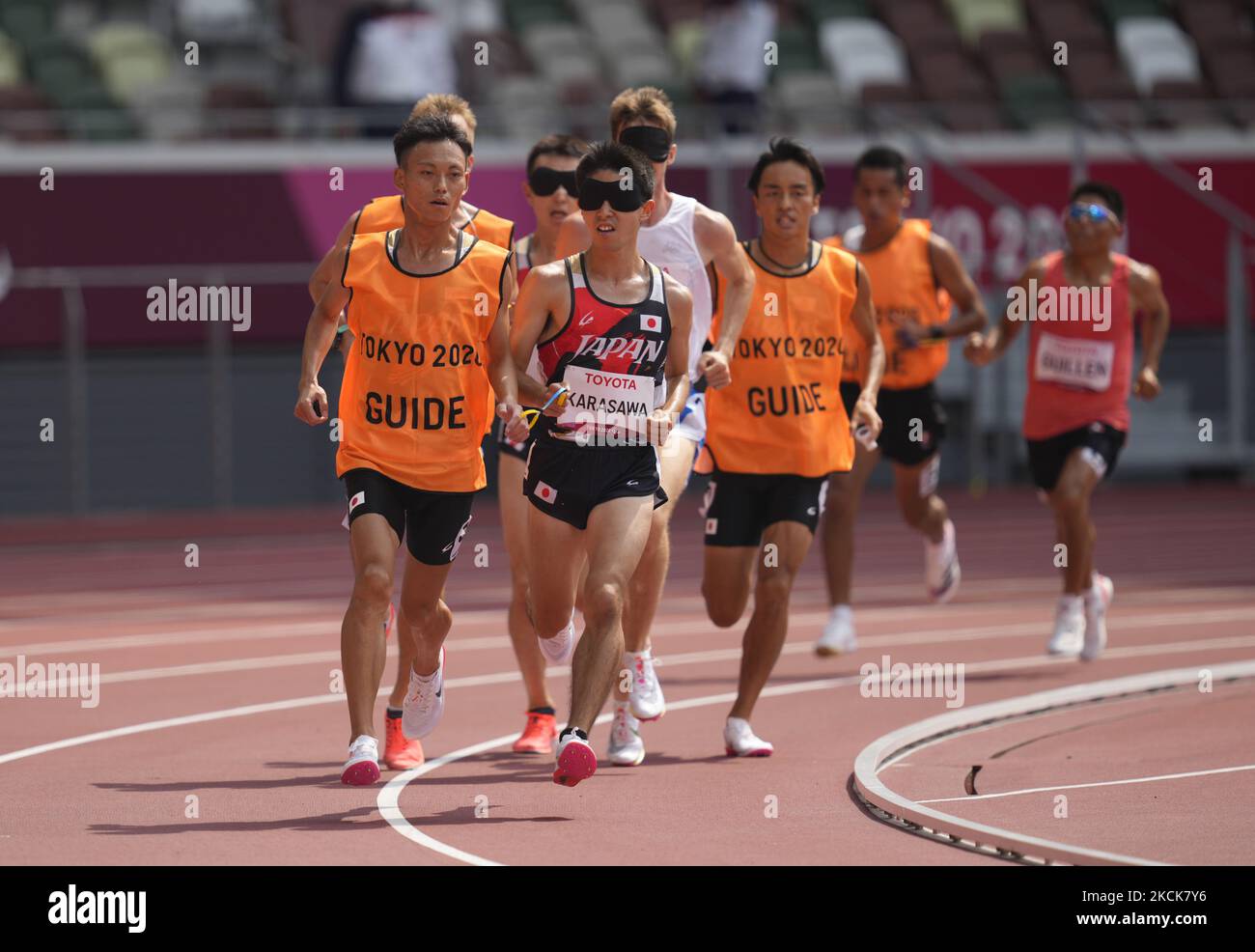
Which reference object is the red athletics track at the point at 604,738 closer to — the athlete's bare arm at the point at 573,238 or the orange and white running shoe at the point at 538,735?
the orange and white running shoe at the point at 538,735

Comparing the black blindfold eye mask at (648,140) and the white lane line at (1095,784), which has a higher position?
the black blindfold eye mask at (648,140)

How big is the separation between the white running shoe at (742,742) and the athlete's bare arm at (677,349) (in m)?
1.55

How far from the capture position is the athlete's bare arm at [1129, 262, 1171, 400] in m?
12.6

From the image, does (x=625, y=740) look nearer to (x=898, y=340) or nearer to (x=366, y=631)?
(x=366, y=631)

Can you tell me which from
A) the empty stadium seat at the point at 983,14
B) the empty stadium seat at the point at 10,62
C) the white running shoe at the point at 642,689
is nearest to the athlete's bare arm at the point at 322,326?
the white running shoe at the point at 642,689

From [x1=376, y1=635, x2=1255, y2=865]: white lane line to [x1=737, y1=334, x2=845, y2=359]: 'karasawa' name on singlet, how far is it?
1905 millimetres

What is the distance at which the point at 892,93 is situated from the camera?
26.6 meters

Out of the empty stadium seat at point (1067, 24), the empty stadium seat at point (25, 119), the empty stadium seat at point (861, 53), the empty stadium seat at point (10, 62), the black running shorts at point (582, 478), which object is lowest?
the black running shorts at point (582, 478)

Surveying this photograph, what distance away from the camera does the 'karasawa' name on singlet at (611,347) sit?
27.9ft

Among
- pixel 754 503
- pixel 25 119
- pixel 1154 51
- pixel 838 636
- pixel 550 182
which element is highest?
pixel 1154 51

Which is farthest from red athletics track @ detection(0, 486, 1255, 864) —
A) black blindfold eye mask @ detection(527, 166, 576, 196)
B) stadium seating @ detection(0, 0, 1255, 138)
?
stadium seating @ detection(0, 0, 1255, 138)

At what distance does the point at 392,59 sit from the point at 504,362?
15181mm

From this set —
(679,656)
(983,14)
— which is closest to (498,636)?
(679,656)

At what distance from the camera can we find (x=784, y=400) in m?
9.88
